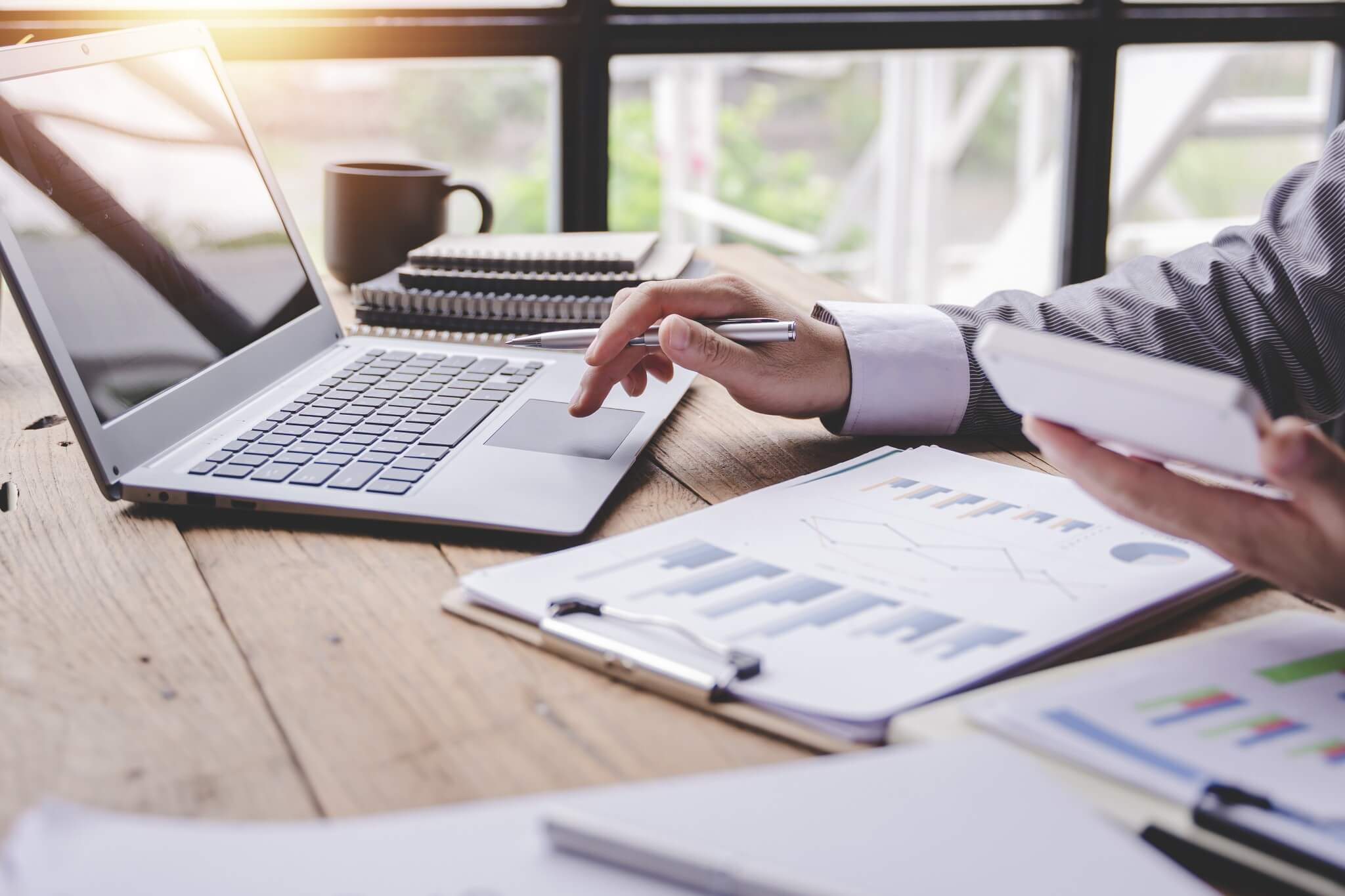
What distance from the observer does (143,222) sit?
0.83 meters

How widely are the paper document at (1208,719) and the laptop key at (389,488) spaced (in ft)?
1.20

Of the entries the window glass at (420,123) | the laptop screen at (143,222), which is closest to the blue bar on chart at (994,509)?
the laptop screen at (143,222)

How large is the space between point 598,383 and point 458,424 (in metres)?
0.10

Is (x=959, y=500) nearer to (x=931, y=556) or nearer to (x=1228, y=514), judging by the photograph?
(x=931, y=556)

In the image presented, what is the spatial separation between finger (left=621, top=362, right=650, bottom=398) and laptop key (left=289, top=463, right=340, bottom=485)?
221mm

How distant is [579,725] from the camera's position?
484 millimetres

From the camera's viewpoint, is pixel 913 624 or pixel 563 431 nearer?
pixel 913 624

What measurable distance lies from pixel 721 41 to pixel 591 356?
1007mm

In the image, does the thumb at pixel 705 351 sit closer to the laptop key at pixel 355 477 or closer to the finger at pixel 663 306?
the finger at pixel 663 306

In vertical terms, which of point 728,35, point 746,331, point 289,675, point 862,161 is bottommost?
point 289,675

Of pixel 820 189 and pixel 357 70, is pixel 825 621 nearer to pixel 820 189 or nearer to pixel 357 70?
pixel 357 70

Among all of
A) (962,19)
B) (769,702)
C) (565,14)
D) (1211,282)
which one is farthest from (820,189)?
(769,702)

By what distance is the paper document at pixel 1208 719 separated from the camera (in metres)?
0.41

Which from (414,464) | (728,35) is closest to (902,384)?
(414,464)
